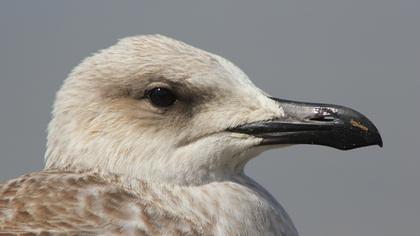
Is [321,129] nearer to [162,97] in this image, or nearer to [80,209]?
[162,97]

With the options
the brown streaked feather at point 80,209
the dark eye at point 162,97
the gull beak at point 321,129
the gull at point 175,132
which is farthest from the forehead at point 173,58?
the brown streaked feather at point 80,209

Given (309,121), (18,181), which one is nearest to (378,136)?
(309,121)

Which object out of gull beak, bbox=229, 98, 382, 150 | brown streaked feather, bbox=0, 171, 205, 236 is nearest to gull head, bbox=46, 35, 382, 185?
gull beak, bbox=229, 98, 382, 150

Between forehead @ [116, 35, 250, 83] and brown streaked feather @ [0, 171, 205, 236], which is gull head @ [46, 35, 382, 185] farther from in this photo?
brown streaked feather @ [0, 171, 205, 236]

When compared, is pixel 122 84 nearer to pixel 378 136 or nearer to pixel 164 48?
pixel 164 48

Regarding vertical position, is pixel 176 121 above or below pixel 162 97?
below

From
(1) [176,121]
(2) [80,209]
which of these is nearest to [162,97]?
(1) [176,121]
